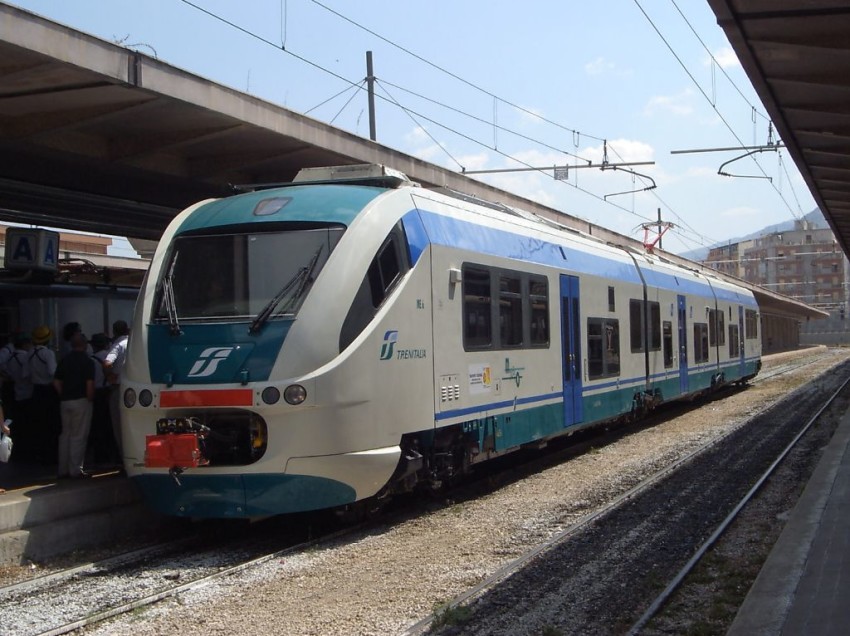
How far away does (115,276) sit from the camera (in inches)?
619

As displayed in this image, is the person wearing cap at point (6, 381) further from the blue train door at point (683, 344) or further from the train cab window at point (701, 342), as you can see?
the train cab window at point (701, 342)

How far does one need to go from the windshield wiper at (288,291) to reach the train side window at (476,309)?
2143 millimetres

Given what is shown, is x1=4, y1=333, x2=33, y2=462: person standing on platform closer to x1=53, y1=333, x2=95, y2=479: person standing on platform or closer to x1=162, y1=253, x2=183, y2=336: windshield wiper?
x1=53, y1=333, x2=95, y2=479: person standing on platform

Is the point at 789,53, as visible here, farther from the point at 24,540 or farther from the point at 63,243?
A: the point at 63,243

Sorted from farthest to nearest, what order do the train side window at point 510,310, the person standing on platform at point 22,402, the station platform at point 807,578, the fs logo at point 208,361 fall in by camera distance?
the person standing on platform at point 22,402 < the train side window at point 510,310 < the fs logo at point 208,361 < the station platform at point 807,578

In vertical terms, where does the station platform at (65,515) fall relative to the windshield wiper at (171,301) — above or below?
below

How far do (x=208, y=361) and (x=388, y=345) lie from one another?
60.6 inches

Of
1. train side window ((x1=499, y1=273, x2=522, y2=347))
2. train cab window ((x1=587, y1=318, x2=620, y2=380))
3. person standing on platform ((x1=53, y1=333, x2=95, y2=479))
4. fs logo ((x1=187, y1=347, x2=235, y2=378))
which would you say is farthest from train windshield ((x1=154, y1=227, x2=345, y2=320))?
train cab window ((x1=587, y1=318, x2=620, y2=380))

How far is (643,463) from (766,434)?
15.5ft

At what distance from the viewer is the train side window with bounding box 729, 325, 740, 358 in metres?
24.6

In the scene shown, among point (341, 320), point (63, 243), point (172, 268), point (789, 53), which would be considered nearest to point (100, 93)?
point (172, 268)

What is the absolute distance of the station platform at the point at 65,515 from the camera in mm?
7695

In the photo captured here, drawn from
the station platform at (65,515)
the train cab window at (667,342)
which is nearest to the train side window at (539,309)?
the station platform at (65,515)

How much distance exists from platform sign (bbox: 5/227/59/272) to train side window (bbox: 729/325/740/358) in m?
17.9
